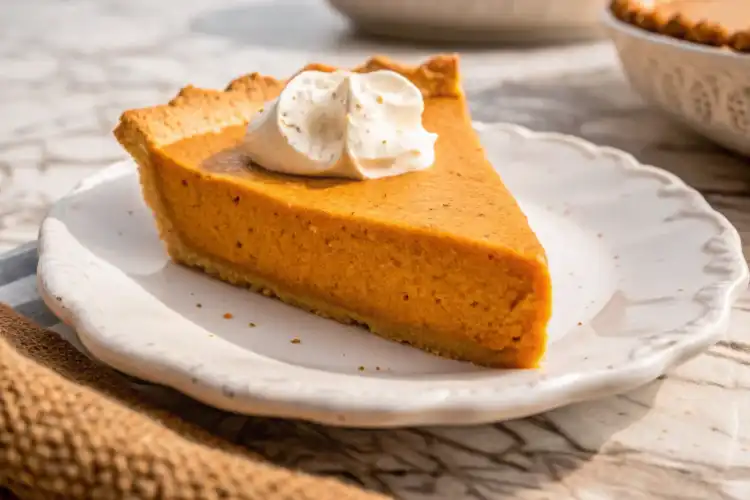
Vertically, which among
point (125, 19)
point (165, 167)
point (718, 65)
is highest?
point (718, 65)

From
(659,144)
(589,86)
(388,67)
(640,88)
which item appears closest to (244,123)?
(388,67)

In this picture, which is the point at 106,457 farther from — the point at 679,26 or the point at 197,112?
the point at 679,26

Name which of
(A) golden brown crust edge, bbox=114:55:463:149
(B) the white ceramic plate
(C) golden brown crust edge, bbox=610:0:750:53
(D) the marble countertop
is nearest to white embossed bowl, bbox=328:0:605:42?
(D) the marble countertop

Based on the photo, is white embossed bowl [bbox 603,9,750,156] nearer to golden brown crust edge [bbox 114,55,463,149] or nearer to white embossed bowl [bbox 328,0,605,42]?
golden brown crust edge [bbox 114,55,463,149]

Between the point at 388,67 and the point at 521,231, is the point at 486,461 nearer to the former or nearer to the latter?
the point at 521,231

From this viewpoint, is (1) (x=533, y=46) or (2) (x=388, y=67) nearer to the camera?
(2) (x=388, y=67)

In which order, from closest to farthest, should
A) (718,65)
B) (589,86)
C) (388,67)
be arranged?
(718,65) < (388,67) < (589,86)

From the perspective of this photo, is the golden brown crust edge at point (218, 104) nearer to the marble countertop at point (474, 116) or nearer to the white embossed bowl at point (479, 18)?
the marble countertop at point (474, 116)
